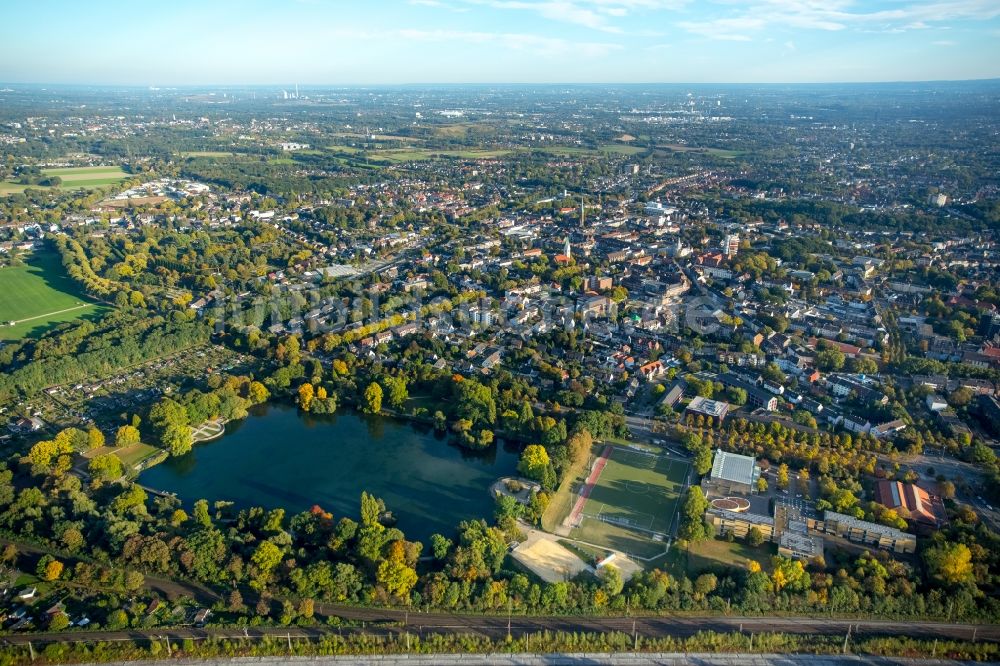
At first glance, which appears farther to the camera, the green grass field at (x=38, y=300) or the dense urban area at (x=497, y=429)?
the green grass field at (x=38, y=300)

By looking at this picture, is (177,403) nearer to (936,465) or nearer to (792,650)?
(792,650)

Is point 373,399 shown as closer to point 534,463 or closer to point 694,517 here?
point 534,463

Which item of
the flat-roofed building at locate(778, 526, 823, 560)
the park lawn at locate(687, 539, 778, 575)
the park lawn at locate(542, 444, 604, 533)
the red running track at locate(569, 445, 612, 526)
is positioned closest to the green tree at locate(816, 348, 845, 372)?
the red running track at locate(569, 445, 612, 526)

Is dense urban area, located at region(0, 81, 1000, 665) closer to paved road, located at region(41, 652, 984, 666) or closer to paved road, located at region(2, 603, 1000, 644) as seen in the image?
paved road, located at region(2, 603, 1000, 644)

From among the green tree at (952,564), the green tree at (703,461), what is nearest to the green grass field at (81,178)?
the green tree at (703,461)

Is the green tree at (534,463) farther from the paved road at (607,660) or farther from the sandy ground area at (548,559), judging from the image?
the paved road at (607,660)

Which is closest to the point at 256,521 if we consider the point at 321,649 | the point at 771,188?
the point at 321,649
